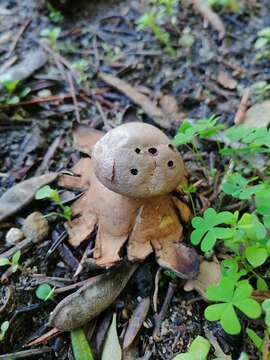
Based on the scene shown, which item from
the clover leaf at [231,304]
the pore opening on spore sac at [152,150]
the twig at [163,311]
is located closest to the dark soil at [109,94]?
the twig at [163,311]

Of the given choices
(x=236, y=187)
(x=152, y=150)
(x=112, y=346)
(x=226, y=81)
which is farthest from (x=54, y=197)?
(x=226, y=81)

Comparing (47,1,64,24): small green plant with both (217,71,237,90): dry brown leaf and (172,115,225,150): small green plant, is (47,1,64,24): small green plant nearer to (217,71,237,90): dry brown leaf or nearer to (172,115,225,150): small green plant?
(217,71,237,90): dry brown leaf

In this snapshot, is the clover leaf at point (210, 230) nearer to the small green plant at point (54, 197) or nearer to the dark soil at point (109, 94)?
the dark soil at point (109, 94)

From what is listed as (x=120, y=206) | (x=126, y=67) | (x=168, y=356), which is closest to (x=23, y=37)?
(x=126, y=67)

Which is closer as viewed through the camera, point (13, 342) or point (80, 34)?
point (13, 342)

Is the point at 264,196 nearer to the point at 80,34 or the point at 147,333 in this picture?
the point at 147,333

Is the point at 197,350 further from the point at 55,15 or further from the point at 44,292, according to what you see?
the point at 55,15
